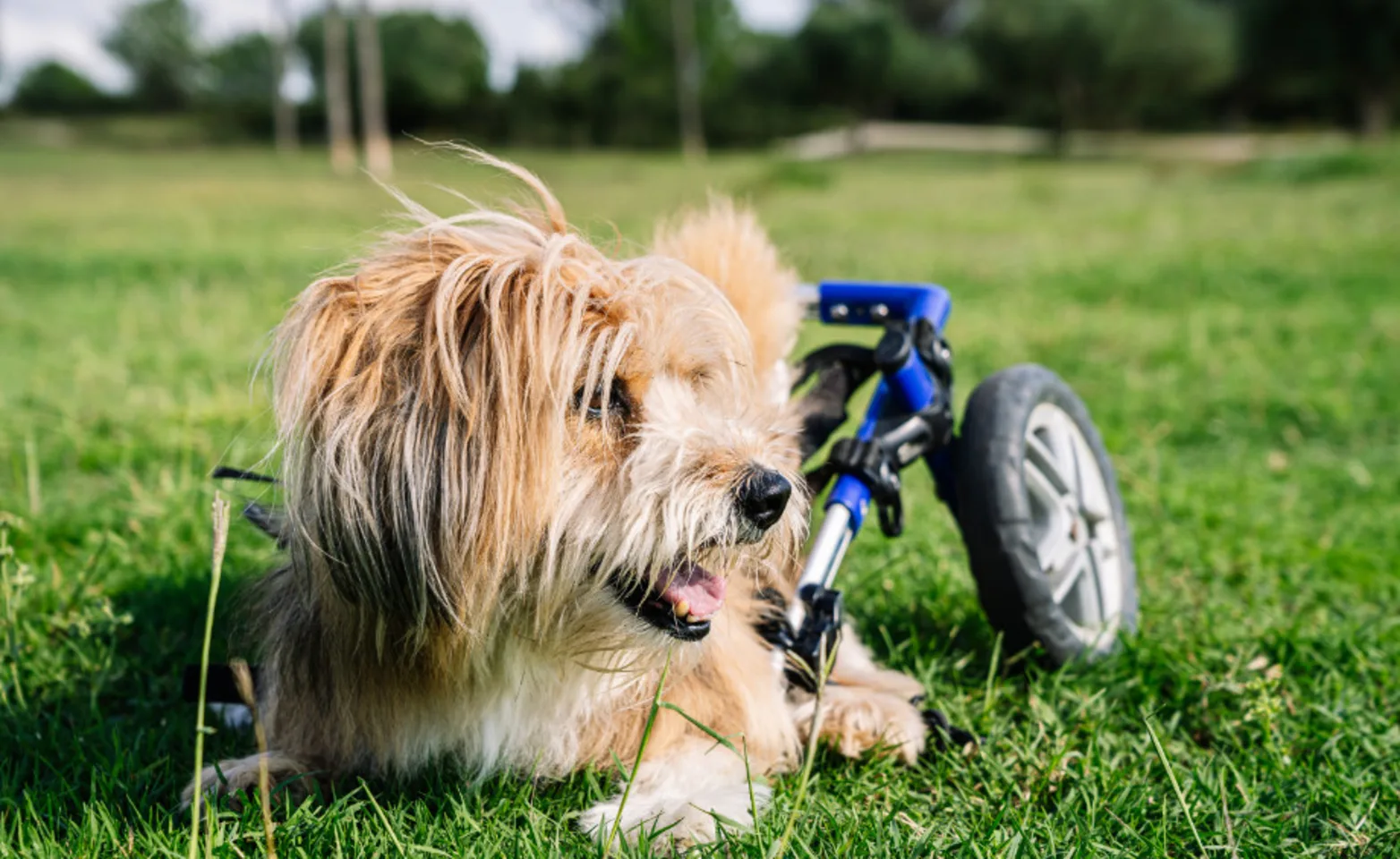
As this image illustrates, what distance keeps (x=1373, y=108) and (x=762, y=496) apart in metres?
50.3

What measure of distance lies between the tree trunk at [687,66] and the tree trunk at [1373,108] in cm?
2520

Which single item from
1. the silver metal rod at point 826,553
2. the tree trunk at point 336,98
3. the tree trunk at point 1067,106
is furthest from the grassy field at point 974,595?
the tree trunk at point 1067,106

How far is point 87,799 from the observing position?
2461 millimetres

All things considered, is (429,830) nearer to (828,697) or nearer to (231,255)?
(828,697)

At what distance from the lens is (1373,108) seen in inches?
1729

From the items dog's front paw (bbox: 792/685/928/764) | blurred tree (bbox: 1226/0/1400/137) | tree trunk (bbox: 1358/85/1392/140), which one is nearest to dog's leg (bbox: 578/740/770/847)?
dog's front paw (bbox: 792/685/928/764)

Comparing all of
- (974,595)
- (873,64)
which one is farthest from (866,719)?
(873,64)

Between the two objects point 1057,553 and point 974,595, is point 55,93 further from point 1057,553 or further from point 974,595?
point 1057,553

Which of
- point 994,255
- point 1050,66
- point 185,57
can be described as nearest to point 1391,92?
point 1050,66

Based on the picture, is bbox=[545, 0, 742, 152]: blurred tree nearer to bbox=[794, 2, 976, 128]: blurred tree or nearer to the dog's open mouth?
bbox=[794, 2, 976, 128]: blurred tree

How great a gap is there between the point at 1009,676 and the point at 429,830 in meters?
1.56

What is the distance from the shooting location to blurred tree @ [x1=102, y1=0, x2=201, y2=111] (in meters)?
69.8

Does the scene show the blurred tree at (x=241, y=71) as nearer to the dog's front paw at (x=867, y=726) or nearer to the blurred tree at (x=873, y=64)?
the blurred tree at (x=873, y=64)

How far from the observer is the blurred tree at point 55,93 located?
221ft
